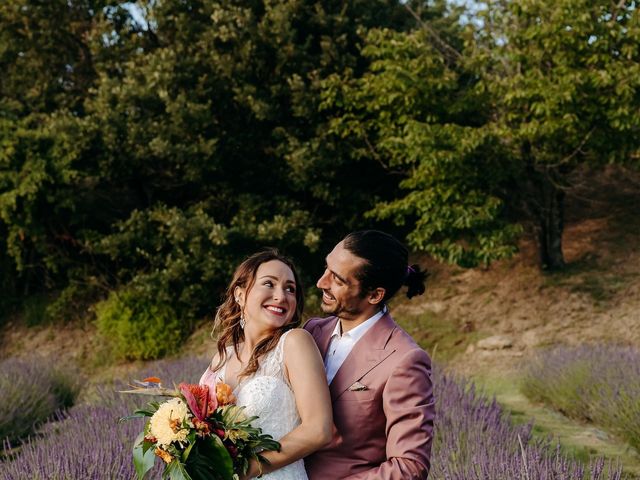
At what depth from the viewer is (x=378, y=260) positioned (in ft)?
8.78

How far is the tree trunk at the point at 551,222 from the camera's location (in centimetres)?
1338

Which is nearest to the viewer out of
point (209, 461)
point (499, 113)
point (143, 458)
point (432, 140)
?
point (209, 461)

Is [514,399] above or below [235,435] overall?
below

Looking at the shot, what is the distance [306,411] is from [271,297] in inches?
24.0

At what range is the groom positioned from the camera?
239 centimetres

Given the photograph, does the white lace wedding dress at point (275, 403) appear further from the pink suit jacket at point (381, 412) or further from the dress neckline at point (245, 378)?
the pink suit jacket at point (381, 412)

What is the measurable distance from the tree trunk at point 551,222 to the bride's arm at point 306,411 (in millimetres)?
11563

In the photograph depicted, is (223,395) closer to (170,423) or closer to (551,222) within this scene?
(170,423)

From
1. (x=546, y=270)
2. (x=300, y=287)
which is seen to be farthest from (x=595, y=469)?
(x=546, y=270)

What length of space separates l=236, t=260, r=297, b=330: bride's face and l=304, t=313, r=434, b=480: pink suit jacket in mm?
411

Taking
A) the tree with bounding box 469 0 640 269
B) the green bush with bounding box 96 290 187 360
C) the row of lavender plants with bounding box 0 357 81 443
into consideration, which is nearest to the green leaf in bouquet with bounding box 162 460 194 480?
the row of lavender plants with bounding box 0 357 81 443

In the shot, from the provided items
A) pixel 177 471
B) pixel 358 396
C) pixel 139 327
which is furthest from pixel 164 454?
pixel 139 327

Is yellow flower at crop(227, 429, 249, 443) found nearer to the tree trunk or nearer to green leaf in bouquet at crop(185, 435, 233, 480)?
green leaf in bouquet at crop(185, 435, 233, 480)

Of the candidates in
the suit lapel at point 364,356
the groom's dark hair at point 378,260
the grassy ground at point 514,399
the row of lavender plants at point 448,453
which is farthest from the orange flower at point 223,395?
the grassy ground at point 514,399
